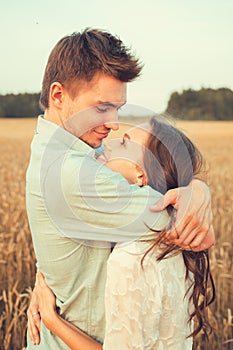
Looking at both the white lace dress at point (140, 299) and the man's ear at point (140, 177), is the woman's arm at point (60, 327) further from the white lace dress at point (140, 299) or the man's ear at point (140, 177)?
the man's ear at point (140, 177)

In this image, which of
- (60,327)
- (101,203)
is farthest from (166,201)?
(60,327)

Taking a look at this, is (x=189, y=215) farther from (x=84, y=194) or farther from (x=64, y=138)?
(x=64, y=138)

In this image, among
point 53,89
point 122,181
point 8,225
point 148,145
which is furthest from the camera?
point 8,225

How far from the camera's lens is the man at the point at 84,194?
1729 mm

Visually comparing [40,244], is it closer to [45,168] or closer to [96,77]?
[45,168]

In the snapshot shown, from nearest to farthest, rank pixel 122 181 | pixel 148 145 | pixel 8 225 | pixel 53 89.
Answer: pixel 122 181 → pixel 148 145 → pixel 53 89 → pixel 8 225

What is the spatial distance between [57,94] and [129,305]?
69 centimetres

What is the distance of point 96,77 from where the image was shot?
195cm

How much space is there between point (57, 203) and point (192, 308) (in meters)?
0.57

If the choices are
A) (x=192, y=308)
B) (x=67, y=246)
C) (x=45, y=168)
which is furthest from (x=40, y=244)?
(x=192, y=308)

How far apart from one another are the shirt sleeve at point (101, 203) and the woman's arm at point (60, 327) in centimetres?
29

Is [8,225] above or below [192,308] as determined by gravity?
below

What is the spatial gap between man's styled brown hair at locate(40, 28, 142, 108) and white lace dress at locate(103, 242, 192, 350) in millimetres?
551

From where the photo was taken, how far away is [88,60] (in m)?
1.97
